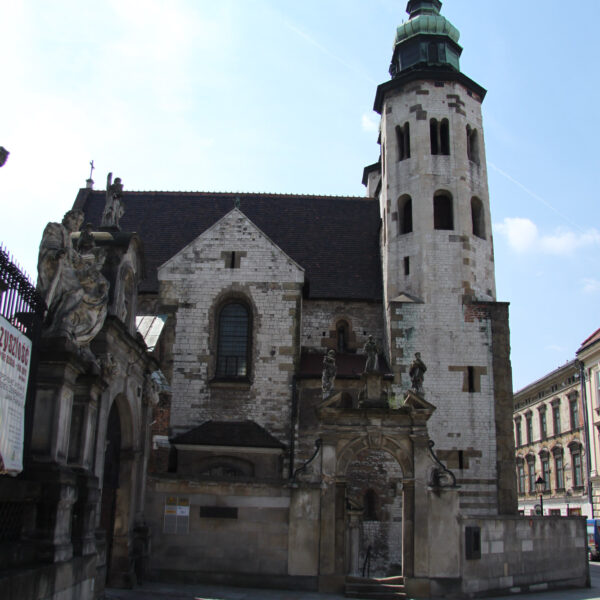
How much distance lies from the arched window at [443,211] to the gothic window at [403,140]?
2.26 meters

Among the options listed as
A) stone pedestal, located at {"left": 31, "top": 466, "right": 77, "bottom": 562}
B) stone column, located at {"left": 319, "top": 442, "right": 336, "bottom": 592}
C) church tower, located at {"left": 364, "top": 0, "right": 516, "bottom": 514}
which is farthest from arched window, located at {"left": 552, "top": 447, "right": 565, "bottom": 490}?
stone pedestal, located at {"left": 31, "top": 466, "right": 77, "bottom": 562}

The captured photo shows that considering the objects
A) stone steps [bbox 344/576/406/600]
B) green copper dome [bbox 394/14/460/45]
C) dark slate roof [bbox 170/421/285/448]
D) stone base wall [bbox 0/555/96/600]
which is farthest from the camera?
green copper dome [bbox 394/14/460/45]

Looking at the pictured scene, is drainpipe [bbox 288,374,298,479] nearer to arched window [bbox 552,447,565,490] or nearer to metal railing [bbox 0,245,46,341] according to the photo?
metal railing [bbox 0,245,46,341]

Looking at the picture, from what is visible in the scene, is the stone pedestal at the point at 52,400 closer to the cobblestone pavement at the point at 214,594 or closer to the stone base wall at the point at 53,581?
the stone base wall at the point at 53,581

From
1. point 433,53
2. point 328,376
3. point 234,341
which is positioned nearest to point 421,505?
point 328,376

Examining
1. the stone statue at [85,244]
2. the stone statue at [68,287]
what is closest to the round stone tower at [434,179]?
the stone statue at [85,244]

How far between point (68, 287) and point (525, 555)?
43.8 ft

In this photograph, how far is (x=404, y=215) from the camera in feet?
93.4

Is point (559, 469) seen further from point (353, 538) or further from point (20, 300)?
point (20, 300)

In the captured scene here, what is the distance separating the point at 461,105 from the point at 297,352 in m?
12.7

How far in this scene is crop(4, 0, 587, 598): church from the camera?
53.2ft

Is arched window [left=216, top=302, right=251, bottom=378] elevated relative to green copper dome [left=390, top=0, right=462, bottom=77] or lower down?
lower down

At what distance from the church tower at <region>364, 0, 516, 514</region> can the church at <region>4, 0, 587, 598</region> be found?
0.24 feet

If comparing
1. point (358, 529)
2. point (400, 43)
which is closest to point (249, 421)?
point (358, 529)
